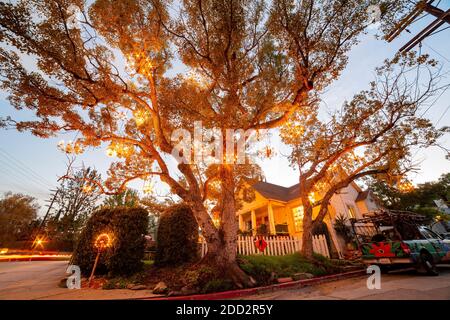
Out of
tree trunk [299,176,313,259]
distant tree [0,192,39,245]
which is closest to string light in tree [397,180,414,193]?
tree trunk [299,176,313,259]

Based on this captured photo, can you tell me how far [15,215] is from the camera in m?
32.4

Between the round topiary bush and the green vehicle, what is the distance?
731 centimetres

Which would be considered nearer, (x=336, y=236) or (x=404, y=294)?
(x=404, y=294)

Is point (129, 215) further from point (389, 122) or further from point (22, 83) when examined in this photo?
point (389, 122)

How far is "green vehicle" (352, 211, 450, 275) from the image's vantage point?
21.3 feet

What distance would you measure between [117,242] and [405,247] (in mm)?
10284

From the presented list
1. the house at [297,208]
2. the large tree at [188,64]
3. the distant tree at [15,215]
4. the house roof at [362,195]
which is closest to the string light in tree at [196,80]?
the large tree at [188,64]

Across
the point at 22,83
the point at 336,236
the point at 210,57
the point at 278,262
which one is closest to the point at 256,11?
the point at 210,57

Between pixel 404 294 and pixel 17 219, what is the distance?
50429mm

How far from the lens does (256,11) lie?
24.0 ft

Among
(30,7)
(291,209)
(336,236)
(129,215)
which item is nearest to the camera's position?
(30,7)

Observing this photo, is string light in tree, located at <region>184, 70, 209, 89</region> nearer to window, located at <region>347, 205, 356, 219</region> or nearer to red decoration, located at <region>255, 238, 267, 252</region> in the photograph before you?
red decoration, located at <region>255, 238, 267, 252</region>

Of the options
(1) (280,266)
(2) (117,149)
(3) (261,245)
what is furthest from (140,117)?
(1) (280,266)
